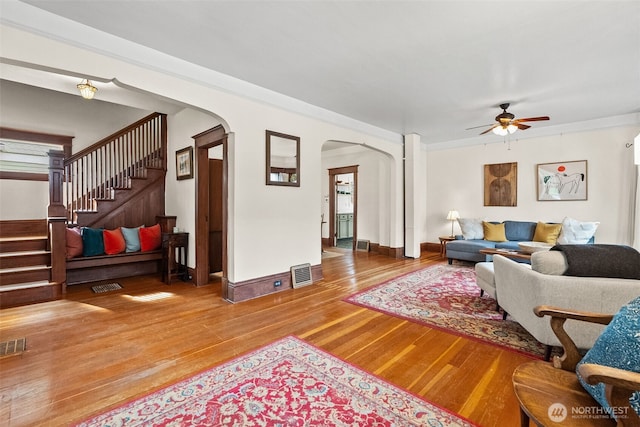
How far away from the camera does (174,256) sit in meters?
4.63

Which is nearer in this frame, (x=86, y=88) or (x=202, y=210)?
(x=86, y=88)

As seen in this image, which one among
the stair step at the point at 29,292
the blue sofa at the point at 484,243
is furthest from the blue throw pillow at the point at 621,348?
the stair step at the point at 29,292

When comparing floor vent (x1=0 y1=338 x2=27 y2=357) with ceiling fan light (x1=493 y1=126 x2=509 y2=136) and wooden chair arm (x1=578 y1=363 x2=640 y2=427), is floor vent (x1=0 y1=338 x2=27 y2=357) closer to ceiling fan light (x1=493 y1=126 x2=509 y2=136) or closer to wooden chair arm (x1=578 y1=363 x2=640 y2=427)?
wooden chair arm (x1=578 y1=363 x2=640 y2=427)

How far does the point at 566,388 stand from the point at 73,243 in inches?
218

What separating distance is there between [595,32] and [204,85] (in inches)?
157

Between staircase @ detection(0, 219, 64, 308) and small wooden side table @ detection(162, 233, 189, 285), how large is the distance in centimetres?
124

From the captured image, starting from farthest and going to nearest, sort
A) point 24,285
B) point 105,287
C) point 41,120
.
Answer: point 41,120 < point 105,287 < point 24,285

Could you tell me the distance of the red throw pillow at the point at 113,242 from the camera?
4449mm

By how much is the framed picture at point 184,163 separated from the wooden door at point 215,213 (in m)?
0.33

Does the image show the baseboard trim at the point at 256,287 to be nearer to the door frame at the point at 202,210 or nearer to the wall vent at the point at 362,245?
the door frame at the point at 202,210

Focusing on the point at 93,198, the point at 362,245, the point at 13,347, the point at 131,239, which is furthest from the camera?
the point at 362,245

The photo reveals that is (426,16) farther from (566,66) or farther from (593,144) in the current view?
(593,144)

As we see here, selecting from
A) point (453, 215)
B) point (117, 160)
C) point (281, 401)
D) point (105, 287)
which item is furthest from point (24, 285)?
point (453, 215)

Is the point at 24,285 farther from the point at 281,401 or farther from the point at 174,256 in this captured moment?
the point at 281,401
